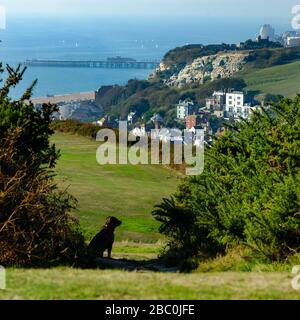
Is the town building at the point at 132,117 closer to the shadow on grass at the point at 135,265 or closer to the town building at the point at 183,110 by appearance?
the town building at the point at 183,110

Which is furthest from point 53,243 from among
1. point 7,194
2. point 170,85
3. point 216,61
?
point 216,61

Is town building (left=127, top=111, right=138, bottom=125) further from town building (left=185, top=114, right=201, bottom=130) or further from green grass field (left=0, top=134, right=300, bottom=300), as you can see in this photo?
green grass field (left=0, top=134, right=300, bottom=300)

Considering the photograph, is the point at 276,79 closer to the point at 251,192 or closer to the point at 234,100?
the point at 234,100

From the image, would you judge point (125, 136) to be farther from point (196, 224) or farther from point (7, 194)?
point (7, 194)

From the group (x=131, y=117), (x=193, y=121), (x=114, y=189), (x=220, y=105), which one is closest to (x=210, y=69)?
(x=220, y=105)

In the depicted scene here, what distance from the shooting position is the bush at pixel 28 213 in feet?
37.7

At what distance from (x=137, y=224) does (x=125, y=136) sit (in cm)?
1889

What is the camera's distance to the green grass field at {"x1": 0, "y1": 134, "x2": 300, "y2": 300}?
25.4 ft

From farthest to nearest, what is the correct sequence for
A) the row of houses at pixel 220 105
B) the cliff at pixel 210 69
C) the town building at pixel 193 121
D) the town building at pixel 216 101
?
the cliff at pixel 210 69
the town building at pixel 216 101
the row of houses at pixel 220 105
the town building at pixel 193 121

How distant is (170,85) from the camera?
17050 centimetres

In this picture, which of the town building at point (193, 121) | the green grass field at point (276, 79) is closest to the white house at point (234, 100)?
the green grass field at point (276, 79)

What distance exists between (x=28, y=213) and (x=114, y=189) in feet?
50.6

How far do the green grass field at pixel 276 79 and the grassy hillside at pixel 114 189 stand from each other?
99.0 m

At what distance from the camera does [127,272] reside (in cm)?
1031
